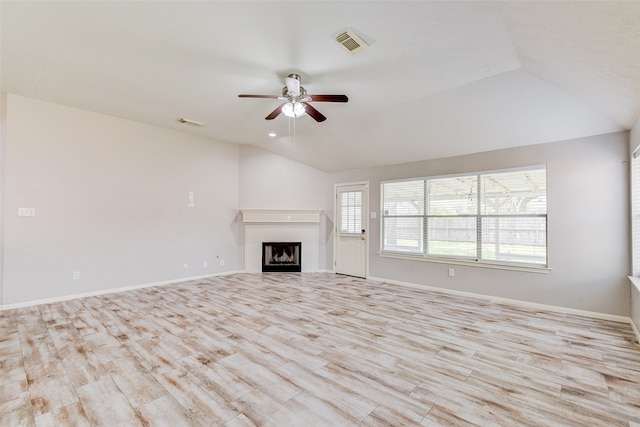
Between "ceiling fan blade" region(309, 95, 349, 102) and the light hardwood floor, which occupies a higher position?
"ceiling fan blade" region(309, 95, 349, 102)

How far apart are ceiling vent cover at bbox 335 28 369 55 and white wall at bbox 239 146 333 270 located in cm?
411

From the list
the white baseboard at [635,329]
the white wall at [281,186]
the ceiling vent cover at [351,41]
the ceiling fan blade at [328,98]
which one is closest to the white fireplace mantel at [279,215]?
the white wall at [281,186]

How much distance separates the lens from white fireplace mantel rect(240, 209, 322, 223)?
6.38 m

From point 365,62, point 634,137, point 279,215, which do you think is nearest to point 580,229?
point 634,137

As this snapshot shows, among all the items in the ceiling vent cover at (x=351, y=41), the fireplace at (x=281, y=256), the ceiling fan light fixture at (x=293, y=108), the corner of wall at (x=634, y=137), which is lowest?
the fireplace at (x=281, y=256)

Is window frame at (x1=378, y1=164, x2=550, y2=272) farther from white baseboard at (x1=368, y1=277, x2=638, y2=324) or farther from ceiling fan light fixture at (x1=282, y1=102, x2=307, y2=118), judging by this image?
ceiling fan light fixture at (x1=282, y1=102, x2=307, y2=118)

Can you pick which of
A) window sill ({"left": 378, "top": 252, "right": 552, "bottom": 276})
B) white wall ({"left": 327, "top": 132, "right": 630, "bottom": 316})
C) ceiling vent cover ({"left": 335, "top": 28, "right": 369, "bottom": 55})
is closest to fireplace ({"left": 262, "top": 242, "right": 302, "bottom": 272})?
window sill ({"left": 378, "top": 252, "right": 552, "bottom": 276})

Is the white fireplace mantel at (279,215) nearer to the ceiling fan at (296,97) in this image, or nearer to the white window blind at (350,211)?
the white window blind at (350,211)

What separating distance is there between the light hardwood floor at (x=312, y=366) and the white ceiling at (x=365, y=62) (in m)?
2.53

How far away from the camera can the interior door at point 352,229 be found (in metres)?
6.07

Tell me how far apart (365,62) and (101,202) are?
4699 millimetres

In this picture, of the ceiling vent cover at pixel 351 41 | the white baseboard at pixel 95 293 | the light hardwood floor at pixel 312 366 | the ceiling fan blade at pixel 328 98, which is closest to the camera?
the light hardwood floor at pixel 312 366

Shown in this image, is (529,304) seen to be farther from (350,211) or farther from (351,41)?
(351,41)

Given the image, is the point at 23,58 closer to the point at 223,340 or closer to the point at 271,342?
the point at 223,340
